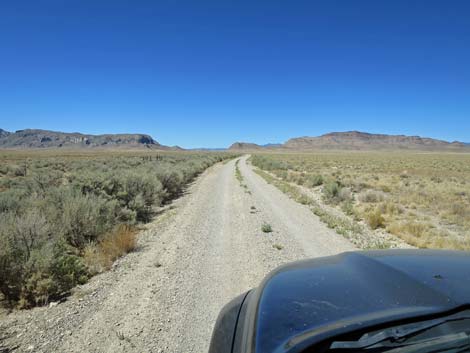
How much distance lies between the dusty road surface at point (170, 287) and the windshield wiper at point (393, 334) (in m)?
2.33

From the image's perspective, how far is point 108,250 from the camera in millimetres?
5723

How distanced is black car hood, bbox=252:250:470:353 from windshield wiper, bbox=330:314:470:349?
5cm

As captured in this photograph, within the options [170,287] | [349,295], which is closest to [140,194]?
[170,287]

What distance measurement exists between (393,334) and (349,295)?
1.36 ft

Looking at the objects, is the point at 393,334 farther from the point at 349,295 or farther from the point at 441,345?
the point at 349,295

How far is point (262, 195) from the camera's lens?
13945 millimetres

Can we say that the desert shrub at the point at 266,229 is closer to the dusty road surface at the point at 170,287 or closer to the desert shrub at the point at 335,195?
the dusty road surface at the point at 170,287

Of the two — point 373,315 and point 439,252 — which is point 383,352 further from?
point 439,252

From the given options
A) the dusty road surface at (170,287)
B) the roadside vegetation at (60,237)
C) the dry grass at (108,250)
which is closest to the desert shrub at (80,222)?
the roadside vegetation at (60,237)

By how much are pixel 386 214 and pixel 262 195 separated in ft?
18.9

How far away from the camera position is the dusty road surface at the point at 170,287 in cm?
325

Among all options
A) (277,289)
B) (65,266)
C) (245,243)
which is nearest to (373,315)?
(277,289)

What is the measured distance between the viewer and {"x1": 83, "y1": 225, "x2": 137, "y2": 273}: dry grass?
5242 millimetres

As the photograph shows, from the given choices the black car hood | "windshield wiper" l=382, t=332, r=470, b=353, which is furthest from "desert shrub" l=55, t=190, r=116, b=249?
"windshield wiper" l=382, t=332, r=470, b=353
